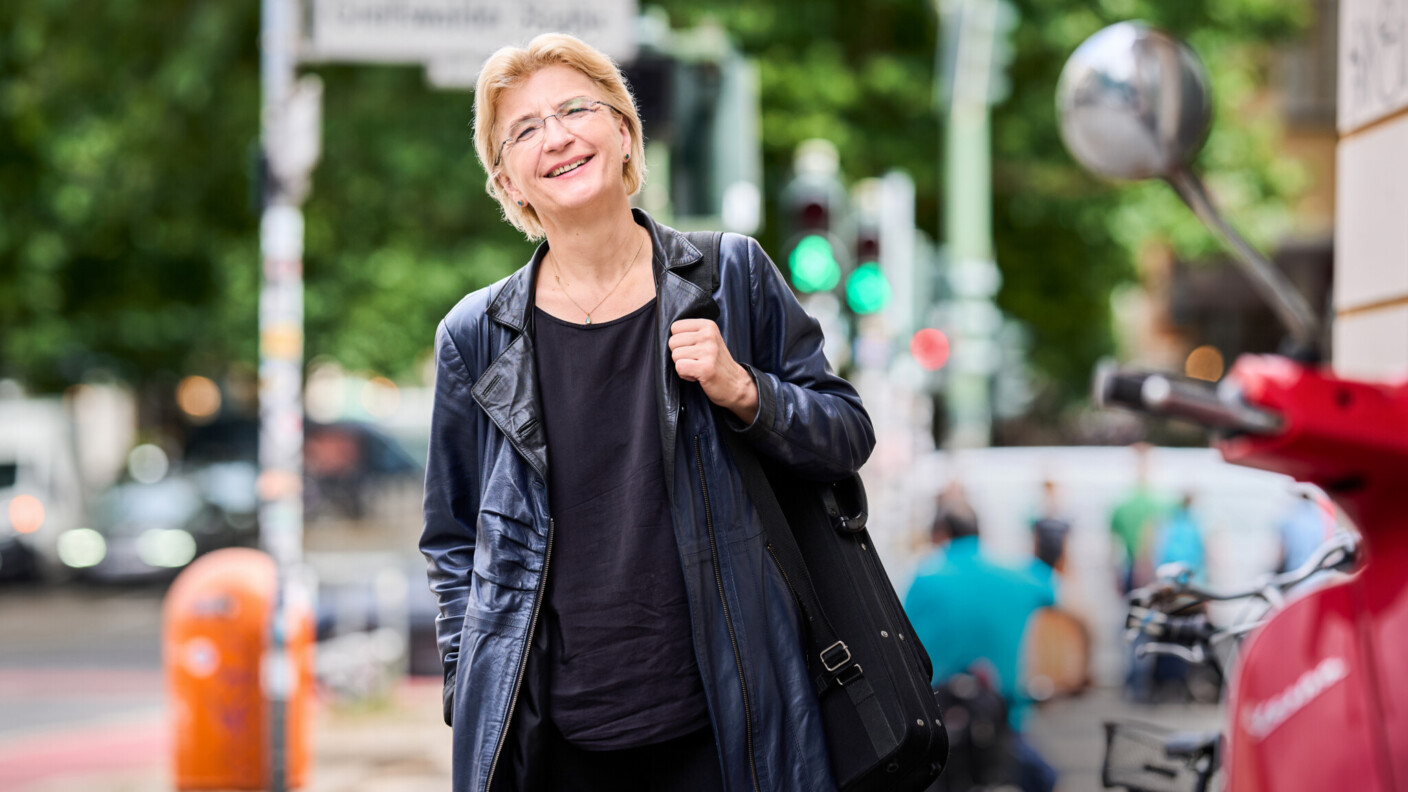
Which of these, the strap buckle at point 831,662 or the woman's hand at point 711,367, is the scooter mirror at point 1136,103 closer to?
the woman's hand at point 711,367

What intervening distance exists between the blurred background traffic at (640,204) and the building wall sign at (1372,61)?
2.87m

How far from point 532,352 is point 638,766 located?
0.64 m

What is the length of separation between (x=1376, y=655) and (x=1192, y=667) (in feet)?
37.9

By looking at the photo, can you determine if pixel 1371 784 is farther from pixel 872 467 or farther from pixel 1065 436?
pixel 1065 436

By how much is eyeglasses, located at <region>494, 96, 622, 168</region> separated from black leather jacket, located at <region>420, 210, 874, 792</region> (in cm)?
22

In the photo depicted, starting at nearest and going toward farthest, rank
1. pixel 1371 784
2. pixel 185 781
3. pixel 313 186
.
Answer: pixel 1371 784 → pixel 185 781 → pixel 313 186

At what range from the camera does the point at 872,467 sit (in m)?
11.0

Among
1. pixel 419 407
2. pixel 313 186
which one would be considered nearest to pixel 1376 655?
pixel 313 186

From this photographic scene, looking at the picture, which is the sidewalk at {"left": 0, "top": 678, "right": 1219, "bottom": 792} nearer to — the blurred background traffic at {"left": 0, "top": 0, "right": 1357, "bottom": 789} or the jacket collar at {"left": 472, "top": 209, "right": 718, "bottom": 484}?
the blurred background traffic at {"left": 0, "top": 0, "right": 1357, "bottom": 789}

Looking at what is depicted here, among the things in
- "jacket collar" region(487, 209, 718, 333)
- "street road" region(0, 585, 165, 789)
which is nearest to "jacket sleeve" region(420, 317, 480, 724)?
"jacket collar" region(487, 209, 718, 333)

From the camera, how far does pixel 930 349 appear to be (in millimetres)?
17000

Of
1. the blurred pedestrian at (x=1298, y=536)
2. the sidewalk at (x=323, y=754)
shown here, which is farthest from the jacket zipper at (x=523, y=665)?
the blurred pedestrian at (x=1298, y=536)

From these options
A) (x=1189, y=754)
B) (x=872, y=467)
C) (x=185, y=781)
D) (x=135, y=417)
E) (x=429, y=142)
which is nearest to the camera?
(x=1189, y=754)

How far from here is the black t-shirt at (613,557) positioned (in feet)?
7.63
